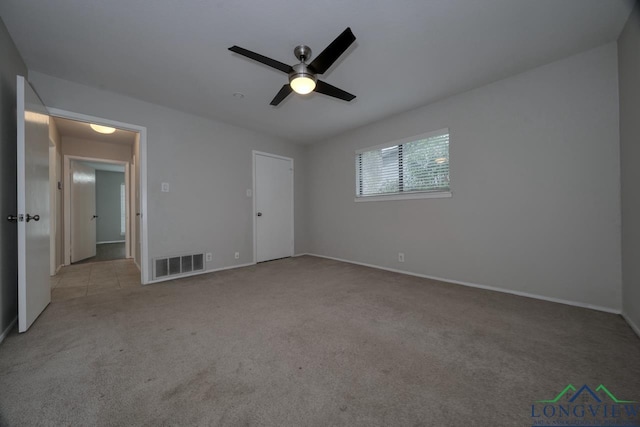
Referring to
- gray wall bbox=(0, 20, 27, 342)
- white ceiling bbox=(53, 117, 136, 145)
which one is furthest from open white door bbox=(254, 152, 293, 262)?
gray wall bbox=(0, 20, 27, 342)

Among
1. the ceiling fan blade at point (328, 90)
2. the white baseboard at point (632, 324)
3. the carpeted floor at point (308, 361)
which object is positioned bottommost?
the carpeted floor at point (308, 361)

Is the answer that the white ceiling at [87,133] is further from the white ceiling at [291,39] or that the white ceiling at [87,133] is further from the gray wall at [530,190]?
the gray wall at [530,190]

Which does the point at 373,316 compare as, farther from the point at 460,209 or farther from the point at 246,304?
the point at 460,209

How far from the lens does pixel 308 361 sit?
59.0 inches

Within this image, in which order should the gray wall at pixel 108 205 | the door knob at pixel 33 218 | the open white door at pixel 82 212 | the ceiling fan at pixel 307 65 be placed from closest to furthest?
the ceiling fan at pixel 307 65, the door knob at pixel 33 218, the open white door at pixel 82 212, the gray wall at pixel 108 205

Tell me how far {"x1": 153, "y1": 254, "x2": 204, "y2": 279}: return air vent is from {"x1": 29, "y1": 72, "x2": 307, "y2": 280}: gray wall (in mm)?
92

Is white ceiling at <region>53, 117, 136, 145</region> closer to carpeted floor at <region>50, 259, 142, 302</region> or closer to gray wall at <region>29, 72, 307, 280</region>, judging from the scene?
gray wall at <region>29, 72, 307, 280</region>

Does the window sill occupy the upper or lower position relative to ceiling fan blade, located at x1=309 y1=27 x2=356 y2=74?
lower

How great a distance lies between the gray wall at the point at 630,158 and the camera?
1.80m

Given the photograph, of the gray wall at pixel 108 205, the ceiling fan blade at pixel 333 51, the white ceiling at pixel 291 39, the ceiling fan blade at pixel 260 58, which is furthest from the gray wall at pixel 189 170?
the gray wall at pixel 108 205

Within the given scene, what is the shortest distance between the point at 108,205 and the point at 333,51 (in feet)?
30.5

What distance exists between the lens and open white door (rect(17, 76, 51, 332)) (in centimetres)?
183

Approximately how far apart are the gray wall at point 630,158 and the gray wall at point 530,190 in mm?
95

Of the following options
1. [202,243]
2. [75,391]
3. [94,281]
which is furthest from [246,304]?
[94,281]
